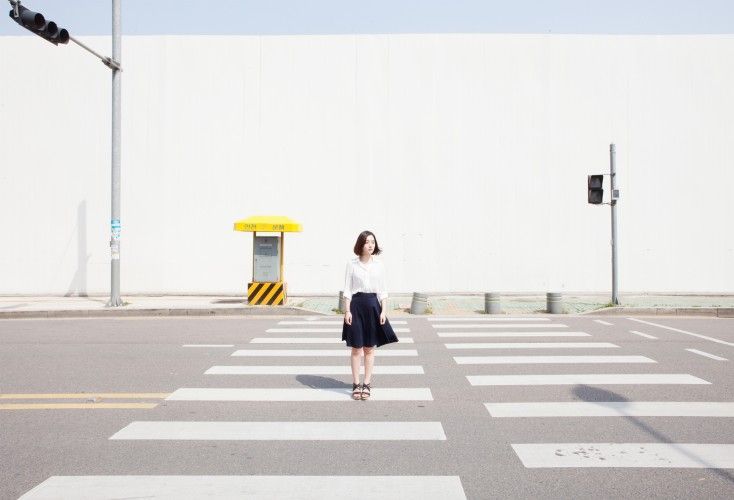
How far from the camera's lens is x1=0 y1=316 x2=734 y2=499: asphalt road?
3766 millimetres

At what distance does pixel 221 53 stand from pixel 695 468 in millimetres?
20373

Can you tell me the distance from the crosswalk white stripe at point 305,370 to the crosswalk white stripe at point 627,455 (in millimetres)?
3024

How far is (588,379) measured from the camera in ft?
22.7

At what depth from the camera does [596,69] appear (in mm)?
20906

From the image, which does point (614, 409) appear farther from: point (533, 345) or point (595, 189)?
point (595, 189)

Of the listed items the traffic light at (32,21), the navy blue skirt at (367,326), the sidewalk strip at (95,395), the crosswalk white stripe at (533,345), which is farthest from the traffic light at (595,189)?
the traffic light at (32,21)

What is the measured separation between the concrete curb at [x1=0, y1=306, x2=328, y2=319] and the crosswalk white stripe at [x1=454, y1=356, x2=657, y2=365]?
688 centimetres

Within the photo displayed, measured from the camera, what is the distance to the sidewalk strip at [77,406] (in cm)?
563

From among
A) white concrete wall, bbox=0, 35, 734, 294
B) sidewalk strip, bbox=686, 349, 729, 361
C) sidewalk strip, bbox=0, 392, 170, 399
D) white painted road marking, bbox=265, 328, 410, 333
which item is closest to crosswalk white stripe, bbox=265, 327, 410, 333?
white painted road marking, bbox=265, 328, 410, 333

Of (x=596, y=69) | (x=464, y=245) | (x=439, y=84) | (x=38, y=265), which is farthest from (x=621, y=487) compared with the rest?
(x=38, y=265)

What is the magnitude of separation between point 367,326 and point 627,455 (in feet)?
8.82

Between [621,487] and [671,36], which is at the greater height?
[671,36]

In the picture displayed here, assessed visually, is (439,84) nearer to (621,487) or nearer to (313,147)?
(313,147)

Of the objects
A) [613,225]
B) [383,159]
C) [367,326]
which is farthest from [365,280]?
[383,159]
